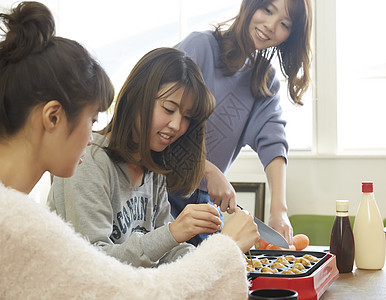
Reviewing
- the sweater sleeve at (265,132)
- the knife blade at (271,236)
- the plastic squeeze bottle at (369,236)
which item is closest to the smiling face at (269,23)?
the sweater sleeve at (265,132)

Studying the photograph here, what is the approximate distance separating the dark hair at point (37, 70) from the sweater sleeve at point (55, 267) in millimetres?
180

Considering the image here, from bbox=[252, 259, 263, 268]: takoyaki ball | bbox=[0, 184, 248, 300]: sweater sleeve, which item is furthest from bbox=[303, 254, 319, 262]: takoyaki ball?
bbox=[0, 184, 248, 300]: sweater sleeve

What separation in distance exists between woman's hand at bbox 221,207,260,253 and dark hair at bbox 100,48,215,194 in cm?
39

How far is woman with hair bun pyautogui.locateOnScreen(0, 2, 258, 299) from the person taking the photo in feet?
2.37

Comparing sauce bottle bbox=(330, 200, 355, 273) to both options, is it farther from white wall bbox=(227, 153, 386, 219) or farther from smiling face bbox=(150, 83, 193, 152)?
white wall bbox=(227, 153, 386, 219)

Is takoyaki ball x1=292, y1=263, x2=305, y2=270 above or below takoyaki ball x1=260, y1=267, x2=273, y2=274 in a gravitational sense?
below

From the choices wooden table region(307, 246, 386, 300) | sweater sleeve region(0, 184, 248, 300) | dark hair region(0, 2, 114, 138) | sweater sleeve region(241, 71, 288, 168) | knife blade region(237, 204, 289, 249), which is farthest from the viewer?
sweater sleeve region(241, 71, 288, 168)

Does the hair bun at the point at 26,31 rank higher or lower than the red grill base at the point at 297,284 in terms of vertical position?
higher

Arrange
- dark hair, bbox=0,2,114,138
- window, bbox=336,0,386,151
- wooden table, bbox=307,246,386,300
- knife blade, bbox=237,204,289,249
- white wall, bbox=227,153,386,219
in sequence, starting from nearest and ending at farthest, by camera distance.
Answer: dark hair, bbox=0,2,114,138
wooden table, bbox=307,246,386,300
knife blade, bbox=237,204,289,249
white wall, bbox=227,153,386,219
window, bbox=336,0,386,151

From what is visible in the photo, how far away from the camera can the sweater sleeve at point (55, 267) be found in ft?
2.35

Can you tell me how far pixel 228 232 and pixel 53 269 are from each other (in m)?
0.43

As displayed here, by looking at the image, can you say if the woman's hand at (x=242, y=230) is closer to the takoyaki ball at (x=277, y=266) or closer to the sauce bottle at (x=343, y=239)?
the takoyaki ball at (x=277, y=266)

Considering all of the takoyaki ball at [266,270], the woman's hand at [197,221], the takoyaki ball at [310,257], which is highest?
the woman's hand at [197,221]

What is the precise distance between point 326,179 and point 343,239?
2.14 m
